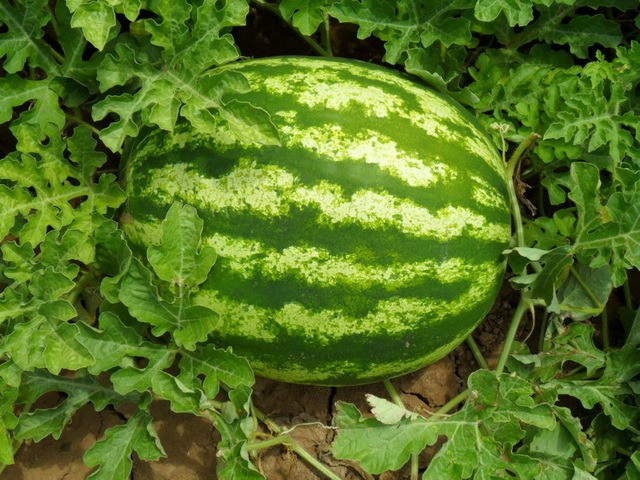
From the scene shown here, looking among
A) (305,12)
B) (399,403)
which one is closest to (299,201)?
(305,12)

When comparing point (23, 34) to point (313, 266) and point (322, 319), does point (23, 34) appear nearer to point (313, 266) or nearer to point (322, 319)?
point (313, 266)

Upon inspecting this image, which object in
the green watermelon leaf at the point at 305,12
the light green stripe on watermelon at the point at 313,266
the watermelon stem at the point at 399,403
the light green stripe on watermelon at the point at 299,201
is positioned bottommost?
the watermelon stem at the point at 399,403

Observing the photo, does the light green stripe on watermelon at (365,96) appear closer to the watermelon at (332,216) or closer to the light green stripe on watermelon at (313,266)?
the watermelon at (332,216)

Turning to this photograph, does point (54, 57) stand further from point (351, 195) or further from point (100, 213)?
point (351, 195)

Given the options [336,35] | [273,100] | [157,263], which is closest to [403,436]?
[157,263]

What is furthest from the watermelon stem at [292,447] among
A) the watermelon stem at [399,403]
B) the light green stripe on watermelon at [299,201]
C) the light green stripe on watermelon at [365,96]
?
the light green stripe on watermelon at [365,96]

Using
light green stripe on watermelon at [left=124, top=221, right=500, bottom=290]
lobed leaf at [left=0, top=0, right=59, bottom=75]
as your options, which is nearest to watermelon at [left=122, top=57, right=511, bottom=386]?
light green stripe on watermelon at [left=124, top=221, right=500, bottom=290]
